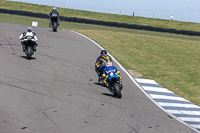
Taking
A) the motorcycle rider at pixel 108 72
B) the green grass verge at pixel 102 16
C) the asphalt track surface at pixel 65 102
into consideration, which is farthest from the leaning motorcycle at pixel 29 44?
the green grass verge at pixel 102 16

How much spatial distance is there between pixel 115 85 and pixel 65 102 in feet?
8.91

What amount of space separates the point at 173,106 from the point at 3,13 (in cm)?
3770

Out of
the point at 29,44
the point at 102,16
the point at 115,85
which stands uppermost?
the point at 102,16

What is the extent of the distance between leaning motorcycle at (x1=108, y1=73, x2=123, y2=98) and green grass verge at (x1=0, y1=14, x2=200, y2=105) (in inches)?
184

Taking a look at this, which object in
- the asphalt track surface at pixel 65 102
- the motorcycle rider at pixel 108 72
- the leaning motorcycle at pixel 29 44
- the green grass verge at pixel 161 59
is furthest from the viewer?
the green grass verge at pixel 161 59

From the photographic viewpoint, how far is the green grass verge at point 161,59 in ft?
64.7

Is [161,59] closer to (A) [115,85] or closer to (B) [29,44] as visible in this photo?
(B) [29,44]

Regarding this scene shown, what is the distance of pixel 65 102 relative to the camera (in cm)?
1148

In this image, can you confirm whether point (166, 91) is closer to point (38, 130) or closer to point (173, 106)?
point (173, 106)

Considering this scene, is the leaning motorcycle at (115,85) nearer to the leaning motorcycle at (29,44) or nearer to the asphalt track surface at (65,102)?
the asphalt track surface at (65,102)

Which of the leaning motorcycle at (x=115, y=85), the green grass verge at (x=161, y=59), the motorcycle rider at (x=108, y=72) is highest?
the motorcycle rider at (x=108, y=72)

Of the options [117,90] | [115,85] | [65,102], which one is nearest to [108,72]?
[115,85]

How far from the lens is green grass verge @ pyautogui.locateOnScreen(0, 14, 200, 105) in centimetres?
1972

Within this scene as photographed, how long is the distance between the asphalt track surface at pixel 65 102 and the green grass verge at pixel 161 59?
9.53 ft
